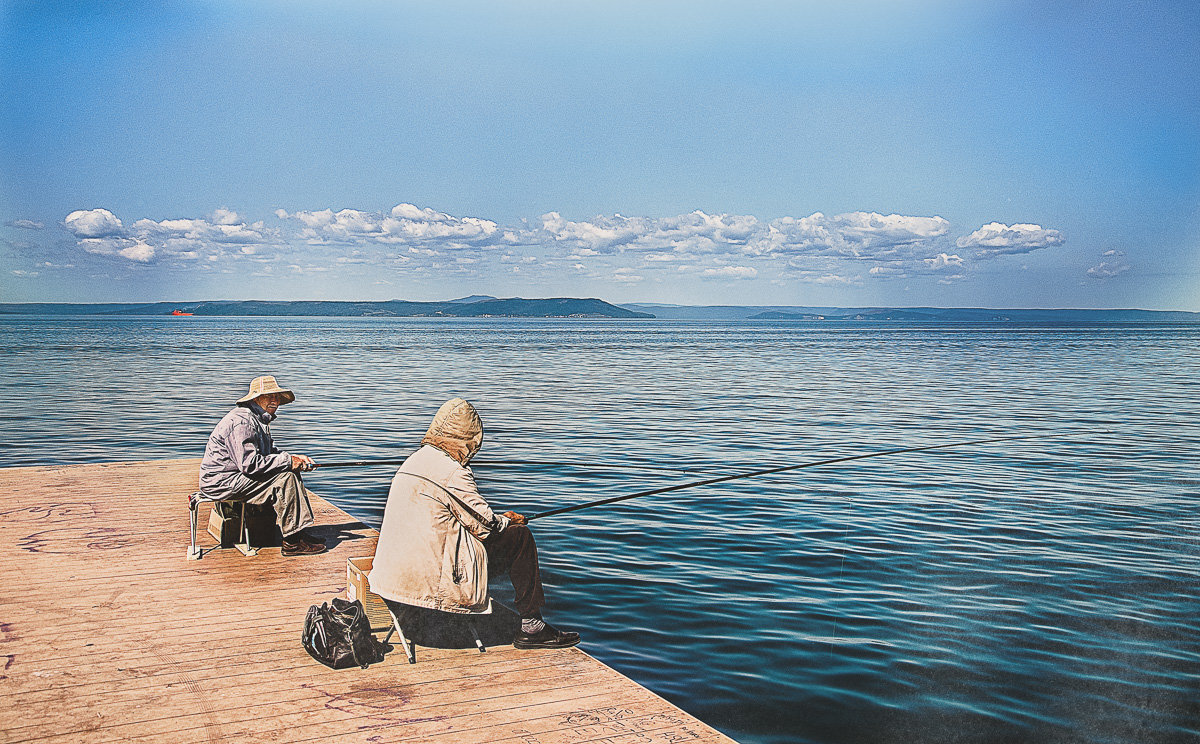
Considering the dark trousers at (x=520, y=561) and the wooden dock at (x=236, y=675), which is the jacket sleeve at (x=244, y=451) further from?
the dark trousers at (x=520, y=561)

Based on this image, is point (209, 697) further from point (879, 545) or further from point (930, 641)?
point (879, 545)

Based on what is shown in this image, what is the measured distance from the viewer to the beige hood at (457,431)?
540cm

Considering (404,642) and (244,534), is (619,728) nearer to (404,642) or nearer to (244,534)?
(404,642)

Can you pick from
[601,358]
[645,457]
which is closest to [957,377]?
[601,358]

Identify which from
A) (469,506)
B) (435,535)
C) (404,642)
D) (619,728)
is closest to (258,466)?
(404,642)

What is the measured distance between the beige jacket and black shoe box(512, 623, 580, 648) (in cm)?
44

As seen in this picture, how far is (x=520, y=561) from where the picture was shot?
5.88 m

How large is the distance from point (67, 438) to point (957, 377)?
32516 millimetres

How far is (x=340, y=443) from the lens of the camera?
63.8 ft

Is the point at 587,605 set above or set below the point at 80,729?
below

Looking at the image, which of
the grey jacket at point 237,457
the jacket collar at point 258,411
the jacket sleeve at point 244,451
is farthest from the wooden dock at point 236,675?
the jacket collar at point 258,411

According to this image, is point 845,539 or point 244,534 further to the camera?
point 845,539

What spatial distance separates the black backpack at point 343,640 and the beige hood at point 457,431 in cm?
100

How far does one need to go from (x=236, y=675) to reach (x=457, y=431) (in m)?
1.70
